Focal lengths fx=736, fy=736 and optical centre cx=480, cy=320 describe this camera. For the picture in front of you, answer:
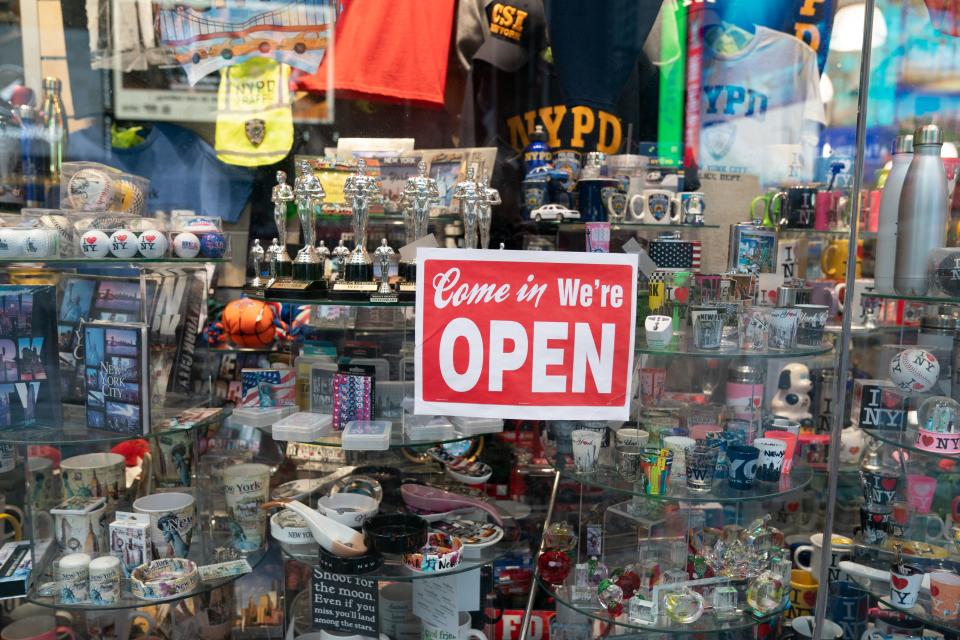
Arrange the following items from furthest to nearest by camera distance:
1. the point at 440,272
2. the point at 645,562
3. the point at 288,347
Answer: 1. the point at 288,347
2. the point at 645,562
3. the point at 440,272

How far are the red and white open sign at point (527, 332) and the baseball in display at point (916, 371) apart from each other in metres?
0.90

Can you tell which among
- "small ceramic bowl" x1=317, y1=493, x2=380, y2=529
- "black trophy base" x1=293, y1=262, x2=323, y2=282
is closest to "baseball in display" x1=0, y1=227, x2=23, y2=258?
"black trophy base" x1=293, y1=262, x2=323, y2=282

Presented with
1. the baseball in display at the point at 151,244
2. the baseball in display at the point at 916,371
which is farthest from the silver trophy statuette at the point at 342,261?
the baseball in display at the point at 916,371

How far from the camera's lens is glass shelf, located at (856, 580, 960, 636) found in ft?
6.52

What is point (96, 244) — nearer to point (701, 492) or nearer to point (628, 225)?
point (628, 225)

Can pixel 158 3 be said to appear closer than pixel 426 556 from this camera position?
No

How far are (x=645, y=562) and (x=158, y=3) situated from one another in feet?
8.37

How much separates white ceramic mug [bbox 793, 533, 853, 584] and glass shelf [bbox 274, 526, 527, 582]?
3.40ft

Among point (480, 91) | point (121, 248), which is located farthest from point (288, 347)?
point (480, 91)

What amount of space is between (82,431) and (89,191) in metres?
0.69

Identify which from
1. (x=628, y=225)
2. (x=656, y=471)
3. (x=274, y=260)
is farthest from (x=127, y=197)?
(x=656, y=471)

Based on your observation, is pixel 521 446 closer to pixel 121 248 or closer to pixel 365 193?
pixel 365 193

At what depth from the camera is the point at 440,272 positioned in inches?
72.7

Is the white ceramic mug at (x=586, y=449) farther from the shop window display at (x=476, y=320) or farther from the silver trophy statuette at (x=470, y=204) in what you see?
the silver trophy statuette at (x=470, y=204)
